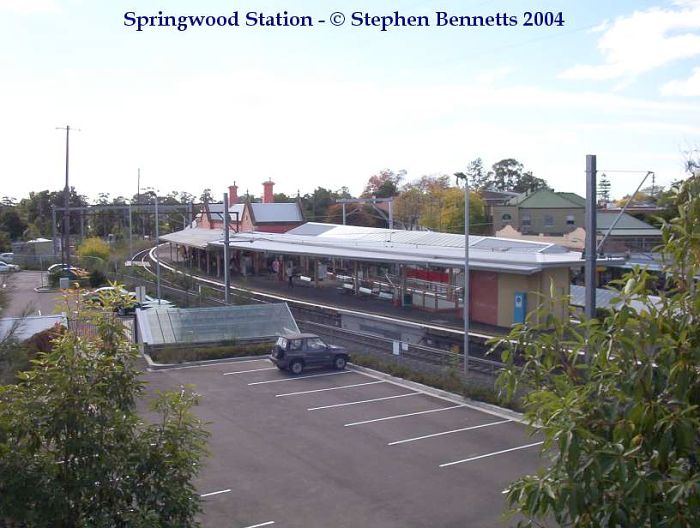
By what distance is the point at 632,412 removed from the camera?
3.46 metres

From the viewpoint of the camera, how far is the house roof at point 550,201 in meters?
59.9

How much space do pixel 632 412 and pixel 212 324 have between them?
77.3 ft

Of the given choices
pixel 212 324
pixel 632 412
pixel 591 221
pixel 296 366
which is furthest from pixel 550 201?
pixel 632 412

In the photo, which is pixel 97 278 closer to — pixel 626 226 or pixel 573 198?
pixel 626 226

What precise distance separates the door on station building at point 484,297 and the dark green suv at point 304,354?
6904 millimetres

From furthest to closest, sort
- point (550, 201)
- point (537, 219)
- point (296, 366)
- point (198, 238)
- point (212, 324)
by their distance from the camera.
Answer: point (550, 201) → point (537, 219) → point (198, 238) → point (212, 324) → point (296, 366)

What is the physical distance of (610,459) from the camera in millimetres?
3334

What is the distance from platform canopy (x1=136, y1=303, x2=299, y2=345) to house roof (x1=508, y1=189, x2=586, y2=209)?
1511 inches

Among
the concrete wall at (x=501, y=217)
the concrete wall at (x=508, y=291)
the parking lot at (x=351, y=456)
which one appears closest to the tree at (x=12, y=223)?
the concrete wall at (x=501, y=217)

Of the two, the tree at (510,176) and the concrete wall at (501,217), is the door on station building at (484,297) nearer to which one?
the concrete wall at (501,217)

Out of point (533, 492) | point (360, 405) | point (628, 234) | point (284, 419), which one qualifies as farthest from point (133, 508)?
point (628, 234)

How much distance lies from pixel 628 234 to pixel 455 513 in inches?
1595

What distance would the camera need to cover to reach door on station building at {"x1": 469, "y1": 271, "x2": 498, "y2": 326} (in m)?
26.3

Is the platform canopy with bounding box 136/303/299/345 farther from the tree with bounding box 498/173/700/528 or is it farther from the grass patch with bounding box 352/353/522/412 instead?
the tree with bounding box 498/173/700/528
